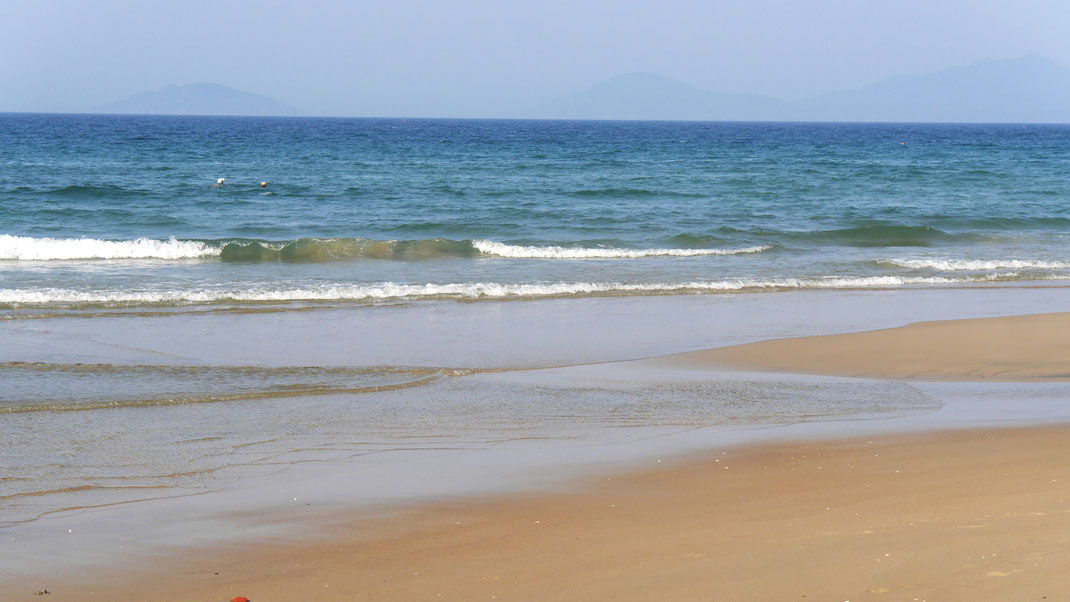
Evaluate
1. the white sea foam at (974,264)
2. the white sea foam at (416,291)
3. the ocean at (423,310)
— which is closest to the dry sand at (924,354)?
the ocean at (423,310)

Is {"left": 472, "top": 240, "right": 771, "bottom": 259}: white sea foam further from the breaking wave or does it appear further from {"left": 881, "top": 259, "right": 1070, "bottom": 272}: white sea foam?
{"left": 881, "top": 259, "right": 1070, "bottom": 272}: white sea foam

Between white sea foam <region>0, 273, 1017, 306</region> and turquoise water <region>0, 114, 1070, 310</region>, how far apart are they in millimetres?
49

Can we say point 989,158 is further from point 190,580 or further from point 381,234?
point 190,580

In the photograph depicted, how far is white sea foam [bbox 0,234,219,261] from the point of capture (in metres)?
17.8

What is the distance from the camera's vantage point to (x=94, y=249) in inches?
722

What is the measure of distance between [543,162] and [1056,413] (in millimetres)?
38731

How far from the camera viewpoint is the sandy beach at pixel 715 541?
4273 millimetres

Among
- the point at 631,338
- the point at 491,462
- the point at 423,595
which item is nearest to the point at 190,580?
the point at 423,595

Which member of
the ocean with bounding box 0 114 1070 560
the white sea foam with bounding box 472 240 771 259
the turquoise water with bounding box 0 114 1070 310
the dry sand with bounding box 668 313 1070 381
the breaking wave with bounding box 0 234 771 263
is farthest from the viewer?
the white sea foam with bounding box 472 240 771 259

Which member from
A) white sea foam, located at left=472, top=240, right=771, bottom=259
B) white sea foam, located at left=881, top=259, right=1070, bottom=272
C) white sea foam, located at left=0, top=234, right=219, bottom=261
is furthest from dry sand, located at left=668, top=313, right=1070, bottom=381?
white sea foam, located at left=0, top=234, right=219, bottom=261

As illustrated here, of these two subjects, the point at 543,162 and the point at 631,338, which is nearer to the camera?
the point at 631,338

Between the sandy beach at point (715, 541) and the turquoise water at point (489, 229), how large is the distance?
8.16 m

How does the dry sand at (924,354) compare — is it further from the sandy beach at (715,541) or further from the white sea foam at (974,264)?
the white sea foam at (974,264)

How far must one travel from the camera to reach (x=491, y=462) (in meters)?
6.29
